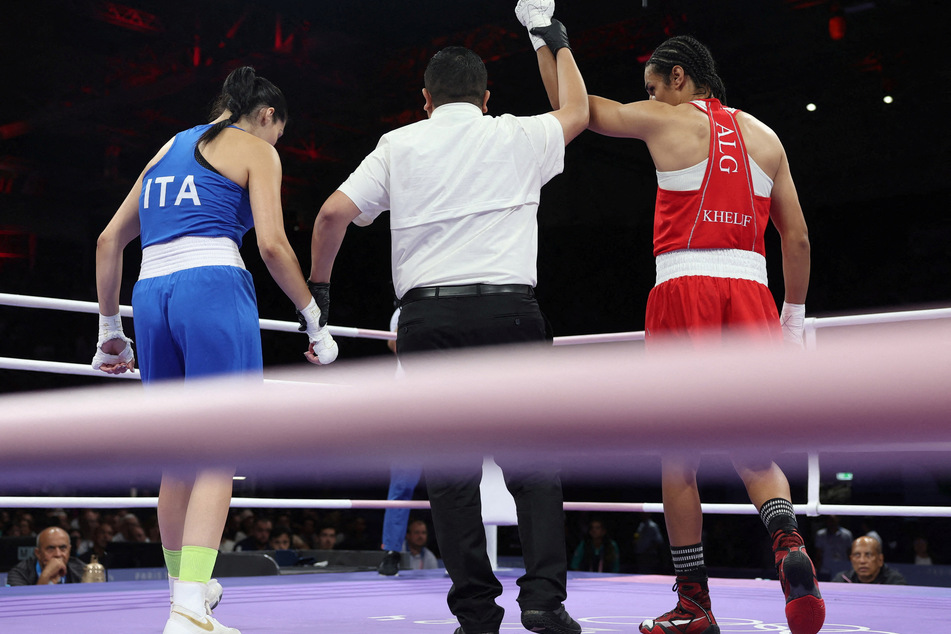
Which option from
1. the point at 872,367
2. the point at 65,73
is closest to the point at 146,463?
the point at 872,367

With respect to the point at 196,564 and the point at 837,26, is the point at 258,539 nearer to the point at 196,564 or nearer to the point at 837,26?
the point at 196,564

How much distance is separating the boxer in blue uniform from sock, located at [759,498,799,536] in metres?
0.93

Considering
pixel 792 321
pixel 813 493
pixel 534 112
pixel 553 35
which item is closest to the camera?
pixel 553 35

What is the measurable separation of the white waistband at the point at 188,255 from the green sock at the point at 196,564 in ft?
1.69

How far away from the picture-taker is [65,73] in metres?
9.14

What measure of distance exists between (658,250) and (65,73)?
8674 millimetres

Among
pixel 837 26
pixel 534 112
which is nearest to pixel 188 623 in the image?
pixel 837 26

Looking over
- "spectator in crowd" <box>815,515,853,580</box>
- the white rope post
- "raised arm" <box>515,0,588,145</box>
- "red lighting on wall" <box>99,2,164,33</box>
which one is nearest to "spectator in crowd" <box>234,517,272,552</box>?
"spectator in crowd" <box>815,515,853,580</box>

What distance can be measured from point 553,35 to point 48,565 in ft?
10.8

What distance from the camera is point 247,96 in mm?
1943

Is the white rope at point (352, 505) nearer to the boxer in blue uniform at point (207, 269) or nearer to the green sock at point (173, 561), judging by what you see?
the green sock at point (173, 561)

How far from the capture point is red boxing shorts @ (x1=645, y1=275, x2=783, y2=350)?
1.82 m

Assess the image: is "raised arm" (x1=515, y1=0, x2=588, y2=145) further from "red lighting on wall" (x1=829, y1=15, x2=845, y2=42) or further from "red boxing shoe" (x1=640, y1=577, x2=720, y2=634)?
"red lighting on wall" (x1=829, y1=15, x2=845, y2=42)

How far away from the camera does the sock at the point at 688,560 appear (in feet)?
5.86
